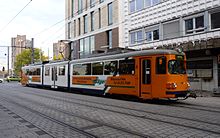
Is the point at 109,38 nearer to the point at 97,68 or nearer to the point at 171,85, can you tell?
the point at 97,68

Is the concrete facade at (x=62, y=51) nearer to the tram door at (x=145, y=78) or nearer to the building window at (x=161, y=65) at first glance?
the tram door at (x=145, y=78)

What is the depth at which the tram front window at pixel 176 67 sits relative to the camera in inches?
566

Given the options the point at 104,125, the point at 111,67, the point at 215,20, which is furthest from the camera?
the point at 215,20

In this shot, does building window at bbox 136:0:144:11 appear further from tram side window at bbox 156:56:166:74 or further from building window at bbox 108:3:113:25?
tram side window at bbox 156:56:166:74

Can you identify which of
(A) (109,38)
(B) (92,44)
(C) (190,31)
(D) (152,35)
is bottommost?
(C) (190,31)

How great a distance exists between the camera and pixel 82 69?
850 inches

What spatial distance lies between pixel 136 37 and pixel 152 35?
8.73ft

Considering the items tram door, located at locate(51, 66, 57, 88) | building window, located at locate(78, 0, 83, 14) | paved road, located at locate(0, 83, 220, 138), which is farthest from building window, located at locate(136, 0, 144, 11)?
paved road, located at locate(0, 83, 220, 138)

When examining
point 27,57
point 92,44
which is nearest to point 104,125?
point 92,44

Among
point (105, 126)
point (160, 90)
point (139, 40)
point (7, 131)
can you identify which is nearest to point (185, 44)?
point (139, 40)

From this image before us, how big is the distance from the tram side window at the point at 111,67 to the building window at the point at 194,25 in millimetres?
8578

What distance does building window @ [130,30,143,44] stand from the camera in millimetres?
28562

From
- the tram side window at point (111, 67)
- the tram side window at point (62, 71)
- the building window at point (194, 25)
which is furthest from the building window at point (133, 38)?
the tram side window at point (111, 67)

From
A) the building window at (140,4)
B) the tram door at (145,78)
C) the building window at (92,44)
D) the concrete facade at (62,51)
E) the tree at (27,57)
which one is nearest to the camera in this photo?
the tram door at (145,78)
